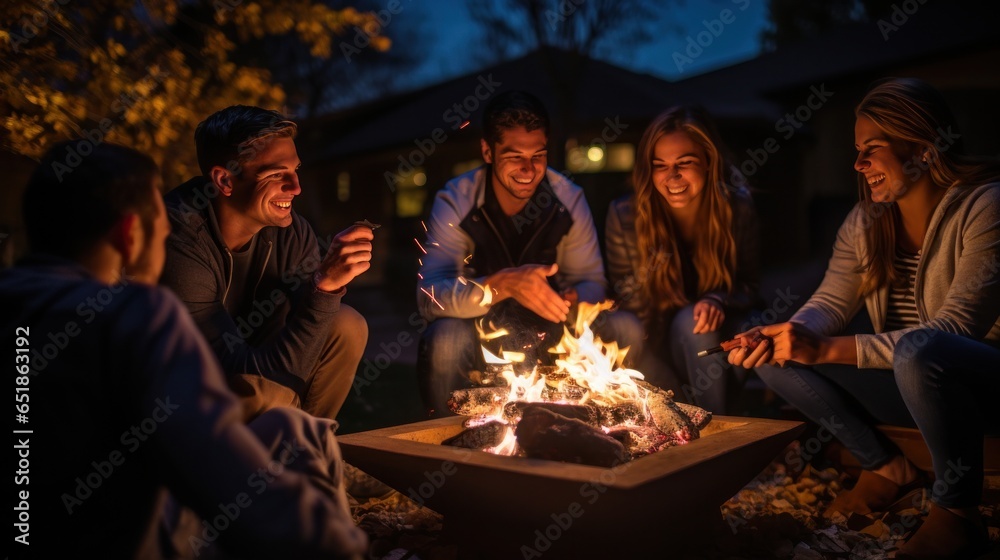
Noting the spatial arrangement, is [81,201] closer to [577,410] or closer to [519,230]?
[577,410]

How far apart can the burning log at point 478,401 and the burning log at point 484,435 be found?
11.1 inches

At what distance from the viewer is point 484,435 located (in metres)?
3.43

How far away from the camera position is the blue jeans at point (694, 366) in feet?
15.2

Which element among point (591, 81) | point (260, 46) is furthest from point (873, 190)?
point (260, 46)

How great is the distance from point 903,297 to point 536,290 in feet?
6.40

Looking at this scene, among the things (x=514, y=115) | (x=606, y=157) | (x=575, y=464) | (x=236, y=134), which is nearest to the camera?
(x=575, y=464)

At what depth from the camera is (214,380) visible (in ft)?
5.61

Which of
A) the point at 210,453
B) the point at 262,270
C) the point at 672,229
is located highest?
the point at 672,229

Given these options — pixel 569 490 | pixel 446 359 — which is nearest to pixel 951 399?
pixel 569 490

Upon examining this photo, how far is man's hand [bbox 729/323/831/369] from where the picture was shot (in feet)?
12.5

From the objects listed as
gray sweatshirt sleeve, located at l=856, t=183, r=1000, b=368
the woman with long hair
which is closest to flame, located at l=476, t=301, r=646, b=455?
the woman with long hair

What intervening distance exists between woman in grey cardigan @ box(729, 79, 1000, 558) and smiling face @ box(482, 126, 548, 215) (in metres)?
1.73

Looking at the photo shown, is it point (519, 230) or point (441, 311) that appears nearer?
point (441, 311)

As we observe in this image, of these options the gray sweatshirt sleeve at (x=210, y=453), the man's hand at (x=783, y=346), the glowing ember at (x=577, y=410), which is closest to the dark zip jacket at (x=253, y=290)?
the glowing ember at (x=577, y=410)
